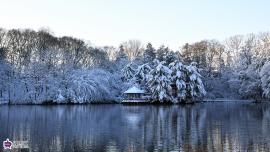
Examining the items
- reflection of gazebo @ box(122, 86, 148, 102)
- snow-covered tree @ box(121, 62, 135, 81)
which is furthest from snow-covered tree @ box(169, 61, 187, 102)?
snow-covered tree @ box(121, 62, 135, 81)

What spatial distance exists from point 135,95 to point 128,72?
764 centimetres

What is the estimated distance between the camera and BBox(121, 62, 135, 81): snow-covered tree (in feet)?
236

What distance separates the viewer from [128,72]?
72.1m

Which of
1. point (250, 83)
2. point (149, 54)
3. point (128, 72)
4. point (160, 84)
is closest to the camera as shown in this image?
point (160, 84)

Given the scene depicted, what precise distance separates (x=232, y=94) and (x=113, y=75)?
80.2 feet

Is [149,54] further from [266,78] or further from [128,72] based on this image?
[266,78]

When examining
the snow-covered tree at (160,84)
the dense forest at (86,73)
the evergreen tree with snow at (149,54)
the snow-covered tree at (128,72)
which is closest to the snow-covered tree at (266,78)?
the dense forest at (86,73)

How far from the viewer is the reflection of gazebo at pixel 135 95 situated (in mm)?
64688

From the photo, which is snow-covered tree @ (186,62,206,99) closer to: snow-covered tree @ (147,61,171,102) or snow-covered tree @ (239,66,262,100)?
snow-covered tree @ (147,61,171,102)

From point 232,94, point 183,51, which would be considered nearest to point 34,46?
point 183,51

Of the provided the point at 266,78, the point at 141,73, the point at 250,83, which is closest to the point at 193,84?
the point at 141,73

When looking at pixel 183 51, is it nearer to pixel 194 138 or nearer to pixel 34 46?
pixel 34 46

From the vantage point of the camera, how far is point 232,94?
272 feet

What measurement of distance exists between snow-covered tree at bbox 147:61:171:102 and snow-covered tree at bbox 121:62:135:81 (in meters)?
8.84
